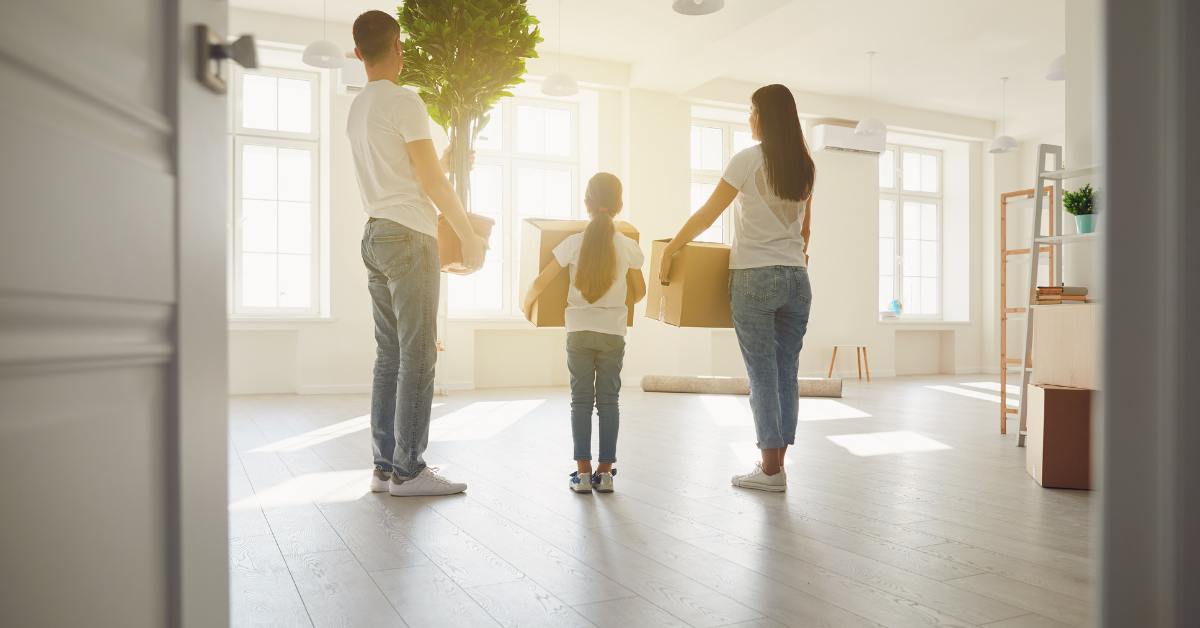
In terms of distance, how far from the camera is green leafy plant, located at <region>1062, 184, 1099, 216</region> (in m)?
3.54

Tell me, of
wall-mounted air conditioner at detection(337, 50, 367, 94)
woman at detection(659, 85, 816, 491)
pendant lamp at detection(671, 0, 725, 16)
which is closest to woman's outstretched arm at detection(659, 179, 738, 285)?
woman at detection(659, 85, 816, 491)

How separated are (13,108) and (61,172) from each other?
0.21 ft

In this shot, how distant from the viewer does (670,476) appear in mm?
2832

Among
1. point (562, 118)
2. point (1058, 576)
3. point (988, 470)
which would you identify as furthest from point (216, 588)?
point (562, 118)

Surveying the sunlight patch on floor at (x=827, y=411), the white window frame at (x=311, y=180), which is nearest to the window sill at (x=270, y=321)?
the white window frame at (x=311, y=180)

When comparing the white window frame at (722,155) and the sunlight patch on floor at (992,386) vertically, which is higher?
the white window frame at (722,155)

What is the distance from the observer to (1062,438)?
8.94ft

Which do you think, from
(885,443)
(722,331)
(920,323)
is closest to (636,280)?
(885,443)

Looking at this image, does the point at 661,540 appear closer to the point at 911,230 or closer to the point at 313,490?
the point at 313,490

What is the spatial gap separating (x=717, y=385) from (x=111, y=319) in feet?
19.5

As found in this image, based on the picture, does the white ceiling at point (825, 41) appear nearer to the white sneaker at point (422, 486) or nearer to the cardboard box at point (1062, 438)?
the cardboard box at point (1062, 438)

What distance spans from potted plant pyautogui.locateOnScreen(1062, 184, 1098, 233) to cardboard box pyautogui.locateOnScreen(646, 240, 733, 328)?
2.04m

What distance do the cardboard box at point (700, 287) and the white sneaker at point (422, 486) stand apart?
909mm

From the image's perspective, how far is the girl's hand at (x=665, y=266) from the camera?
2.62 meters
